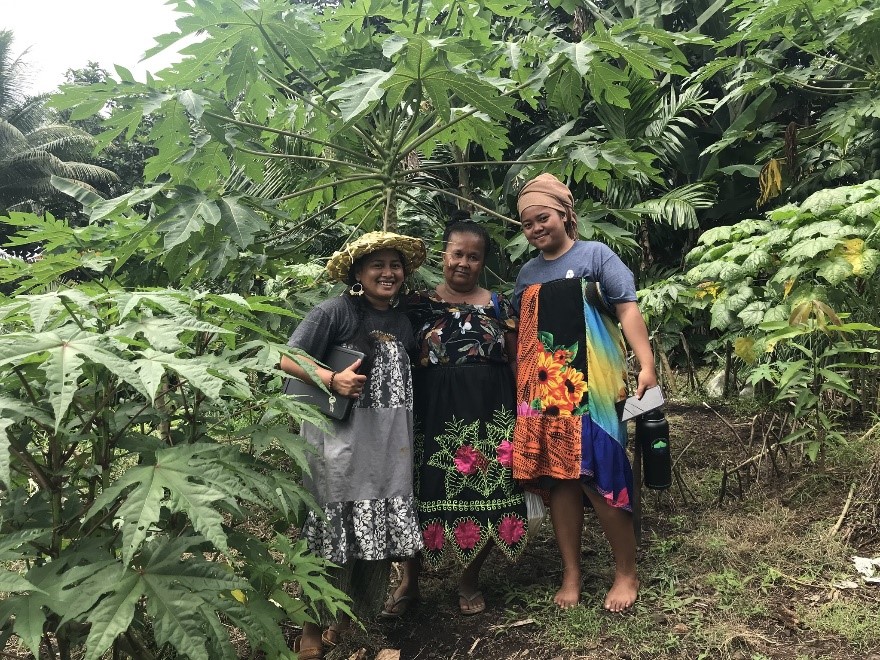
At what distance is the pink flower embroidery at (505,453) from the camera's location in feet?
8.40

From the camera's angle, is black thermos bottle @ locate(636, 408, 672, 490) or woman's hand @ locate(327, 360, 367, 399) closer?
woman's hand @ locate(327, 360, 367, 399)

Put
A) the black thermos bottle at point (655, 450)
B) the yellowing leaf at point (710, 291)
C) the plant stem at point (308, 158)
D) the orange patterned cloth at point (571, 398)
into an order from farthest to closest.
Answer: the yellowing leaf at point (710, 291), the plant stem at point (308, 158), the black thermos bottle at point (655, 450), the orange patterned cloth at point (571, 398)

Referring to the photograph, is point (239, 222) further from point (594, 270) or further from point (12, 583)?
point (12, 583)

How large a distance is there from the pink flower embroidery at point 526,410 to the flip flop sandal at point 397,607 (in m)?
0.89

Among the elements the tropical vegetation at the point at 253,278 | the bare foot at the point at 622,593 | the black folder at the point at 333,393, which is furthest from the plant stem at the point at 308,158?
the bare foot at the point at 622,593

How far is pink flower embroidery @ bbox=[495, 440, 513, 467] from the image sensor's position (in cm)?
256

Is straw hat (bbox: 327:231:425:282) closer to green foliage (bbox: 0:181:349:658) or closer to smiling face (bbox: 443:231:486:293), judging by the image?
smiling face (bbox: 443:231:486:293)

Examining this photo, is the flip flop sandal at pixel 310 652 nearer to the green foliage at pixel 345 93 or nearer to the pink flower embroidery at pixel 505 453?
the pink flower embroidery at pixel 505 453

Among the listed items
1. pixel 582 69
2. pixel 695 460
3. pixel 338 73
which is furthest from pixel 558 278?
pixel 695 460

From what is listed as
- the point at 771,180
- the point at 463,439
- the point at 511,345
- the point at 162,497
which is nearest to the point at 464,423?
the point at 463,439

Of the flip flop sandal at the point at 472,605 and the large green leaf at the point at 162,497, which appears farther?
the flip flop sandal at the point at 472,605

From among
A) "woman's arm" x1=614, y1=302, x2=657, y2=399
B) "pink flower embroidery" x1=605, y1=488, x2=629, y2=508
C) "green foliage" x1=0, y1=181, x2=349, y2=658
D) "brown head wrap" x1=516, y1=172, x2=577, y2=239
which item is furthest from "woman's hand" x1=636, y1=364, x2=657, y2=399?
"green foliage" x1=0, y1=181, x2=349, y2=658

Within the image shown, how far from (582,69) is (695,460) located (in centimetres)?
267

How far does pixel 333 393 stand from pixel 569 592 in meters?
1.21
